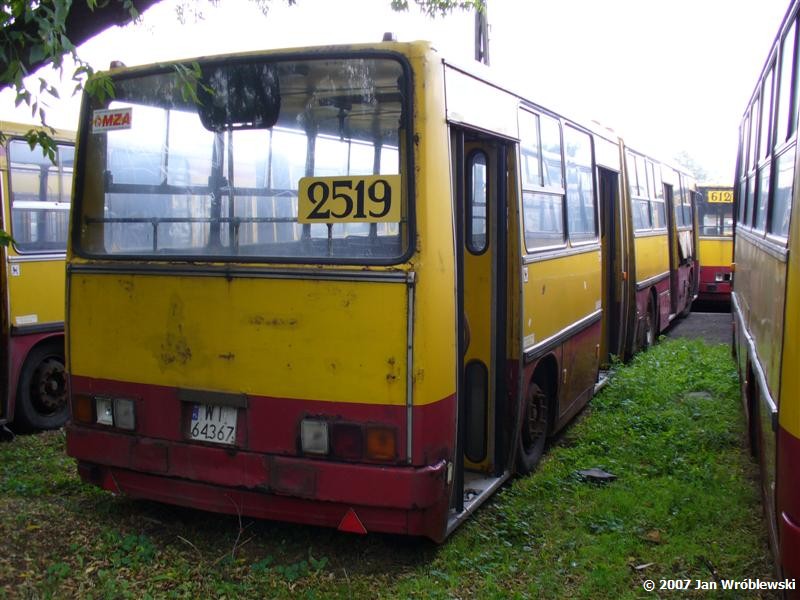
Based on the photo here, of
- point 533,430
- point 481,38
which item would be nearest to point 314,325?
point 533,430

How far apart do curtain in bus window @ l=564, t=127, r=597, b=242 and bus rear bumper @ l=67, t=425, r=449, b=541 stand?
10.9 ft

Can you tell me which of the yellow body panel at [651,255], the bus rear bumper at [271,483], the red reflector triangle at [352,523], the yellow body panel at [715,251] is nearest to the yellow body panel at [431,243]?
the bus rear bumper at [271,483]

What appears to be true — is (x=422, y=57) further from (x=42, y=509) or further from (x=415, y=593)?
(x=42, y=509)

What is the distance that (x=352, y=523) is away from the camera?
4066mm

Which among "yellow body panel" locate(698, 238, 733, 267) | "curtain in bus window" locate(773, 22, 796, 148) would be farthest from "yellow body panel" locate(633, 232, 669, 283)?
"yellow body panel" locate(698, 238, 733, 267)

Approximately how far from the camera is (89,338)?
Result: 15.1 ft

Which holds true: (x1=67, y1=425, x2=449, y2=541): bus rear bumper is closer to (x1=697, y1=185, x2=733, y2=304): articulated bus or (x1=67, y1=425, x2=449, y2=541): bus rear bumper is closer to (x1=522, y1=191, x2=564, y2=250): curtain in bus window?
(x1=522, y1=191, x2=564, y2=250): curtain in bus window

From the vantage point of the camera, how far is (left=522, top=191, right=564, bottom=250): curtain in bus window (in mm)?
5438

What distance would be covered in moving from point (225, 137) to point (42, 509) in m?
2.41

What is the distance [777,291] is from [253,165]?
2579 millimetres

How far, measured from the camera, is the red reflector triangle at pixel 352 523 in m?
4.05

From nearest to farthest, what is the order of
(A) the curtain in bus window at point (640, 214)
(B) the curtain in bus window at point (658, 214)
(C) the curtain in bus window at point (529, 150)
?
(C) the curtain in bus window at point (529, 150), (A) the curtain in bus window at point (640, 214), (B) the curtain in bus window at point (658, 214)

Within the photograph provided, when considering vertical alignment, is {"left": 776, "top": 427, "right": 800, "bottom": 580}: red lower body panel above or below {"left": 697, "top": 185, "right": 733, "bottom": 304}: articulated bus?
below

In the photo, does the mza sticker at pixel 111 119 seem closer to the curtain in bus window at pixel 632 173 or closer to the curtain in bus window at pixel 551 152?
the curtain in bus window at pixel 551 152
